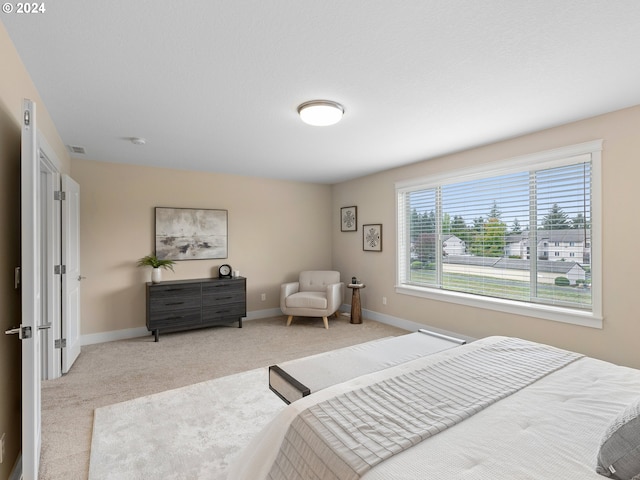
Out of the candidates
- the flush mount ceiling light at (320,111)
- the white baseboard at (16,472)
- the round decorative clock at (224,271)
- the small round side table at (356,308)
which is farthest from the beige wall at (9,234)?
the small round side table at (356,308)

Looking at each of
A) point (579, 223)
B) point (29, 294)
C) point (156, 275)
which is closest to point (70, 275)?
point (156, 275)

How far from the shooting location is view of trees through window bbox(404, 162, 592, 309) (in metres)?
3.14

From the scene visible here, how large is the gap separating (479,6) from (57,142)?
3824mm

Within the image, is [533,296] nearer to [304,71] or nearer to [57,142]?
[304,71]

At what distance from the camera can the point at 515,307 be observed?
138 inches

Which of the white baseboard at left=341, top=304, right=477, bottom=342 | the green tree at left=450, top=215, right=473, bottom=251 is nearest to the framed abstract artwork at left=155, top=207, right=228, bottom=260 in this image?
the white baseboard at left=341, top=304, right=477, bottom=342

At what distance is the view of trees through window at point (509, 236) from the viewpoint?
314 centimetres

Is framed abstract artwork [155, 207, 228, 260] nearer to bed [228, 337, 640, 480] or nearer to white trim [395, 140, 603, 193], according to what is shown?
white trim [395, 140, 603, 193]

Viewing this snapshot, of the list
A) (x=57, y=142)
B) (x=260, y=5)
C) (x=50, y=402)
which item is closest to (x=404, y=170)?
(x=260, y=5)

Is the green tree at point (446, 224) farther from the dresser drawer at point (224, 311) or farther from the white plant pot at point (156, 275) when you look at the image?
the white plant pot at point (156, 275)

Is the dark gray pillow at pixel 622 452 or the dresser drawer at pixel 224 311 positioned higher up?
the dark gray pillow at pixel 622 452

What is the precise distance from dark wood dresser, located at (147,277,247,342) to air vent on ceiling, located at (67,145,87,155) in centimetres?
182

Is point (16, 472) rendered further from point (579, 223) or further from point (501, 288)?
point (579, 223)

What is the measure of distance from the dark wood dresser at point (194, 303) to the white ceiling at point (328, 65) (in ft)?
6.71
